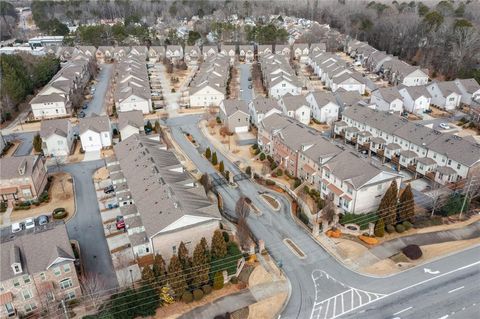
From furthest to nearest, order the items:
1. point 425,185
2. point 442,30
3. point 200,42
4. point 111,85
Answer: point 200,42 → point 442,30 → point 111,85 → point 425,185

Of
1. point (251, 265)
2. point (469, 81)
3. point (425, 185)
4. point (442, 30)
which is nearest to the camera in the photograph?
point (251, 265)

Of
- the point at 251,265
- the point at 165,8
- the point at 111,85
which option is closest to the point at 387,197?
the point at 251,265

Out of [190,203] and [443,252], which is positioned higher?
[190,203]

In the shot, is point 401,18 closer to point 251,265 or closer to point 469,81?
point 469,81

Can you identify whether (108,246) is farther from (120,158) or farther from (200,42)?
(200,42)

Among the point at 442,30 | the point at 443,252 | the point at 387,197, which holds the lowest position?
the point at 443,252

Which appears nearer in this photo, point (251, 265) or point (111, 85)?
point (251, 265)

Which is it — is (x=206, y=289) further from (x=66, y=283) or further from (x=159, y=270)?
(x=66, y=283)
